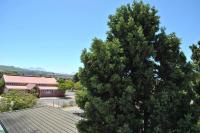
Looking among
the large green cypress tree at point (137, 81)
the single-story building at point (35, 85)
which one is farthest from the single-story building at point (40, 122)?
the single-story building at point (35, 85)

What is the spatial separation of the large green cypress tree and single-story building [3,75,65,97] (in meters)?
72.2

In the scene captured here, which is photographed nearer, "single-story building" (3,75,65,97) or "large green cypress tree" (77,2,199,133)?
"large green cypress tree" (77,2,199,133)

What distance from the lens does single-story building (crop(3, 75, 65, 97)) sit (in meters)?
82.6

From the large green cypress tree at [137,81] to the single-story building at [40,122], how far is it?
24.4 ft

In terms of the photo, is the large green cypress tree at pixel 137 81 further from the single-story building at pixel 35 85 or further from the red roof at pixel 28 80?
the red roof at pixel 28 80

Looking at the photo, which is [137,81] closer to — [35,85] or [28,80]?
[35,85]

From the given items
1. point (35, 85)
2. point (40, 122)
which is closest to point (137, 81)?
point (40, 122)

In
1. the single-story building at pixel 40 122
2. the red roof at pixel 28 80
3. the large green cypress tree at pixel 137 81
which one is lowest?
the single-story building at pixel 40 122

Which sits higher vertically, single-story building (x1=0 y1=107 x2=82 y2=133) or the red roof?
the red roof

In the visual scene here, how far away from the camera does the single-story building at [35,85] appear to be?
8256cm

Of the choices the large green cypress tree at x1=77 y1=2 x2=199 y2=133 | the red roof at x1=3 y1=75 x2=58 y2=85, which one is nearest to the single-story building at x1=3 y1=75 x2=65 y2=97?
the red roof at x1=3 y1=75 x2=58 y2=85

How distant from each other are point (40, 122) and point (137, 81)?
1215cm

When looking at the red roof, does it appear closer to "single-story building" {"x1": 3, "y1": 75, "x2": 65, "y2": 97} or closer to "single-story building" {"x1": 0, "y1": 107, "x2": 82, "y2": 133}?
"single-story building" {"x1": 3, "y1": 75, "x2": 65, "y2": 97}

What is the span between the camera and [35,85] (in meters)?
84.0
